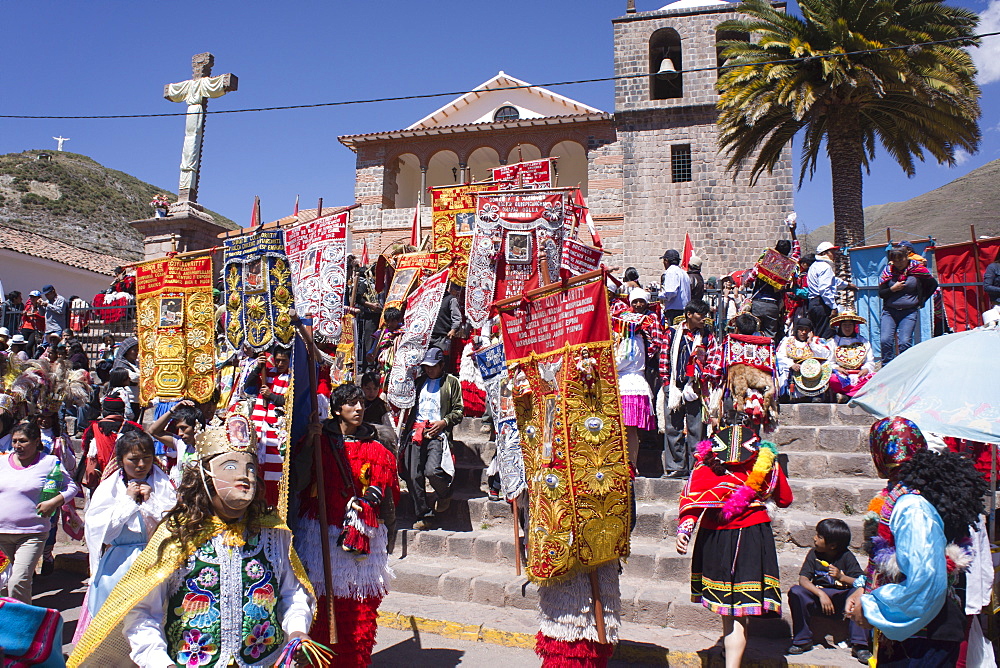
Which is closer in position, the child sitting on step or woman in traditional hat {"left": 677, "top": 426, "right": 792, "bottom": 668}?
woman in traditional hat {"left": 677, "top": 426, "right": 792, "bottom": 668}

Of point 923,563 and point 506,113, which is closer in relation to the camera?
point 923,563

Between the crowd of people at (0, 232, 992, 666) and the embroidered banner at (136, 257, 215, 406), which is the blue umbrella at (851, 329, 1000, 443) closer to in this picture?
the crowd of people at (0, 232, 992, 666)

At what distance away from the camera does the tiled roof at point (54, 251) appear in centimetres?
2686

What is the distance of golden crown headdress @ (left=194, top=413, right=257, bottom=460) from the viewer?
3.23 metres

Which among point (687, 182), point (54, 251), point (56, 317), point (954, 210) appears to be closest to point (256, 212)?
point (56, 317)

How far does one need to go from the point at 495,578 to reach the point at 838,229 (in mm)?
13801

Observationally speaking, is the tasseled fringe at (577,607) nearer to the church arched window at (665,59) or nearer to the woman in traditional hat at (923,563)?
the woman in traditional hat at (923,563)

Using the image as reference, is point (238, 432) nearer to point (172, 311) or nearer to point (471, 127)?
point (172, 311)

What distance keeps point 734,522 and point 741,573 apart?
0.31 metres

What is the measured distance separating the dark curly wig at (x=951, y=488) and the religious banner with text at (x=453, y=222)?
21.5 ft

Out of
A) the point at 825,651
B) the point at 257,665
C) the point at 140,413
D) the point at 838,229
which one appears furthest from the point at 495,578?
the point at 838,229

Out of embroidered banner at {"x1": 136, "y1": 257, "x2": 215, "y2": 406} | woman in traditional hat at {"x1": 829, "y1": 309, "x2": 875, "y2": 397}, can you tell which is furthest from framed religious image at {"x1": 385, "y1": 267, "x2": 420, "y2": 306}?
woman in traditional hat at {"x1": 829, "y1": 309, "x2": 875, "y2": 397}

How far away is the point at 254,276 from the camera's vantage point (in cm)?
575

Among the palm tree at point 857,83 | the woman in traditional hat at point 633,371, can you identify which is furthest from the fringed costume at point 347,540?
the palm tree at point 857,83
